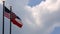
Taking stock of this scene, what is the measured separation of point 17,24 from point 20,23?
991 mm

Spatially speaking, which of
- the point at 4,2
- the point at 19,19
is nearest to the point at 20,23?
the point at 19,19

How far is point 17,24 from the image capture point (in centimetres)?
7812

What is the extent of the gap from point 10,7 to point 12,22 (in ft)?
9.27

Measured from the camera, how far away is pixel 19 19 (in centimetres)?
7950

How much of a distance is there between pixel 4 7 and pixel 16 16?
11.3 ft

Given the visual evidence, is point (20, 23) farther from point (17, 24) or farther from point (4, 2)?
point (4, 2)

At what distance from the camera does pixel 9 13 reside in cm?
7712

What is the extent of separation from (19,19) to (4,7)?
4.43 metres

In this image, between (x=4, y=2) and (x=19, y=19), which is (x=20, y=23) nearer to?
(x=19, y=19)

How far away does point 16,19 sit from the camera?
258 feet

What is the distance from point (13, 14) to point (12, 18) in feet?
2.53

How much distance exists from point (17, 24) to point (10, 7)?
11.2 feet

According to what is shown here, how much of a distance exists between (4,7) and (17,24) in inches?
163

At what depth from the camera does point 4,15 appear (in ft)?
249
